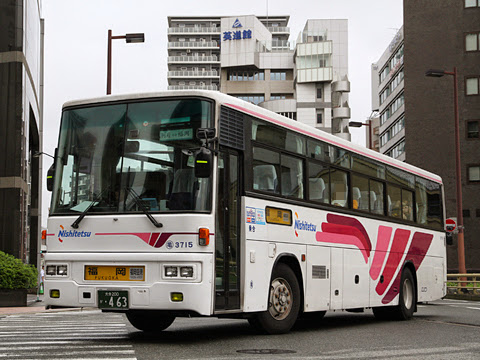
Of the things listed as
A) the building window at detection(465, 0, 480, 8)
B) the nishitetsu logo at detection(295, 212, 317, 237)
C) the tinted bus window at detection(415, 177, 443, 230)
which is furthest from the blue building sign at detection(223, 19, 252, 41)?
the nishitetsu logo at detection(295, 212, 317, 237)

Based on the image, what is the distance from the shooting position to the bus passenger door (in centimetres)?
1137

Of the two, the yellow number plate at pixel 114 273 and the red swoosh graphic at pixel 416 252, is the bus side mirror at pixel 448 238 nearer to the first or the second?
the red swoosh graphic at pixel 416 252

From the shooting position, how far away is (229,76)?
118m

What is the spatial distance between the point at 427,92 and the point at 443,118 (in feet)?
9.99

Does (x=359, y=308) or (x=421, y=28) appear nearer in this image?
(x=359, y=308)

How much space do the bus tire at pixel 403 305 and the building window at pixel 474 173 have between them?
161 ft

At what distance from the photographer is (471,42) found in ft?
225

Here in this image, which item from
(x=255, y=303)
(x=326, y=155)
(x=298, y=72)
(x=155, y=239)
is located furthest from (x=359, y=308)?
(x=298, y=72)

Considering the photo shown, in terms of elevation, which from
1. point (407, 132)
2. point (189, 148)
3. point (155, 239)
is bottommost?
point (155, 239)

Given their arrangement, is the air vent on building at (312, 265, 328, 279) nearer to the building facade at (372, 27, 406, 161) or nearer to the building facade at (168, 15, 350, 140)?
the building facade at (372, 27, 406, 161)

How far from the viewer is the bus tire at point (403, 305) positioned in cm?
1831

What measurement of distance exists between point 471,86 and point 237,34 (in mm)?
53432

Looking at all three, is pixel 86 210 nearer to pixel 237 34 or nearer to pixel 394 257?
pixel 394 257

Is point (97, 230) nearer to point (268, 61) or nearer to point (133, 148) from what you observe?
point (133, 148)
